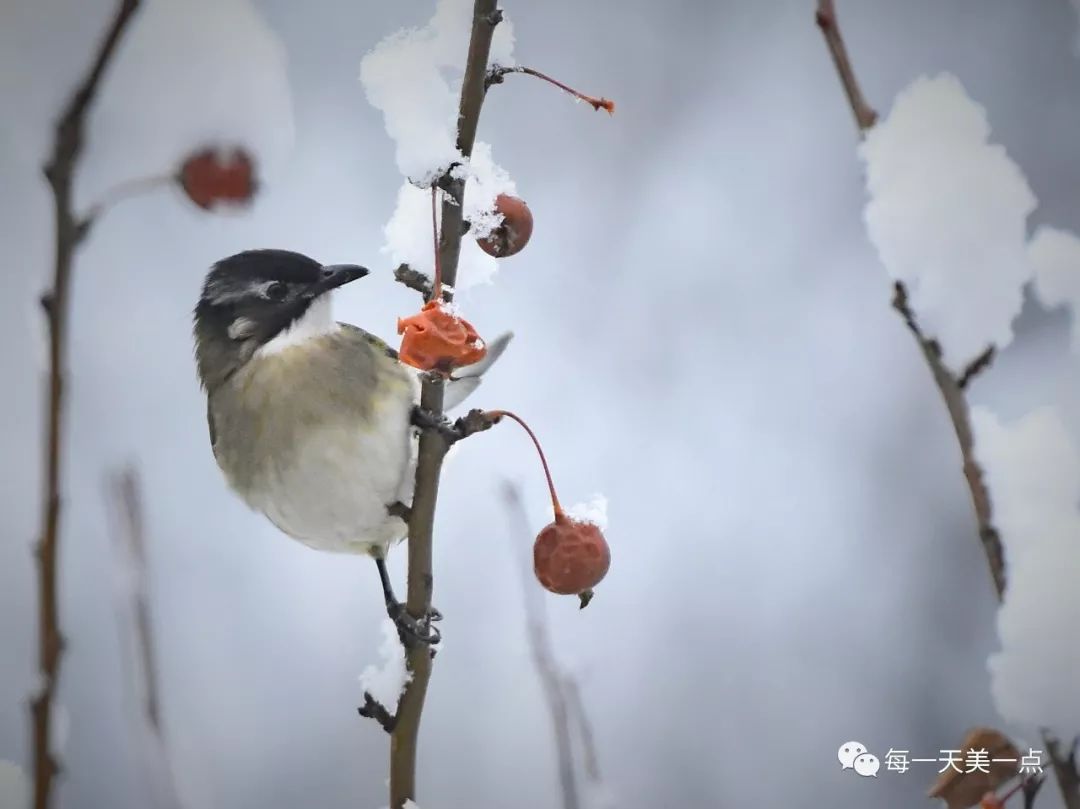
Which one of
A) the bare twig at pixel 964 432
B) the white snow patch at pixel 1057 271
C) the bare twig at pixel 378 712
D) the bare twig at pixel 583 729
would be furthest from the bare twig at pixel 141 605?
the white snow patch at pixel 1057 271

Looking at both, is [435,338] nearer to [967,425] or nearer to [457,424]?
[457,424]

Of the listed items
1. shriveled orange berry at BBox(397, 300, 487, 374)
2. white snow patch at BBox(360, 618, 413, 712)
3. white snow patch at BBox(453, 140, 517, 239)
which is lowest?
white snow patch at BBox(360, 618, 413, 712)

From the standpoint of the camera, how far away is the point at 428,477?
0.69 m

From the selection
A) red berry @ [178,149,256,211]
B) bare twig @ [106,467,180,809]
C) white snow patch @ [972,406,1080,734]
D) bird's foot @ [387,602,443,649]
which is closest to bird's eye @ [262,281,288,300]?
red berry @ [178,149,256,211]

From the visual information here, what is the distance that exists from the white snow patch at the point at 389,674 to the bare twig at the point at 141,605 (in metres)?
0.16

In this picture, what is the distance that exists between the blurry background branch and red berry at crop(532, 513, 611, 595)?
19 centimetres

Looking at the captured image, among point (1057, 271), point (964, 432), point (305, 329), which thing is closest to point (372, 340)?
point (305, 329)

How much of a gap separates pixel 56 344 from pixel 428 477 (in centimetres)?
26

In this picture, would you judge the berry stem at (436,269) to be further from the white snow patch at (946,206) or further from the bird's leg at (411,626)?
the white snow patch at (946,206)

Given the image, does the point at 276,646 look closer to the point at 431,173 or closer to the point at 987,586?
the point at 431,173

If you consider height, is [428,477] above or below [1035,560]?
above

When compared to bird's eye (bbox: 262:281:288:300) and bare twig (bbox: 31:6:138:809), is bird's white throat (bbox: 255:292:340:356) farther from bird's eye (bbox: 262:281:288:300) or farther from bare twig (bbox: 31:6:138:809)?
bare twig (bbox: 31:6:138:809)

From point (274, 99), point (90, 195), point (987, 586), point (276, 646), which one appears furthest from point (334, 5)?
point (987, 586)

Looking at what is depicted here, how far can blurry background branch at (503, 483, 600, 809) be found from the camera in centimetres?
89
